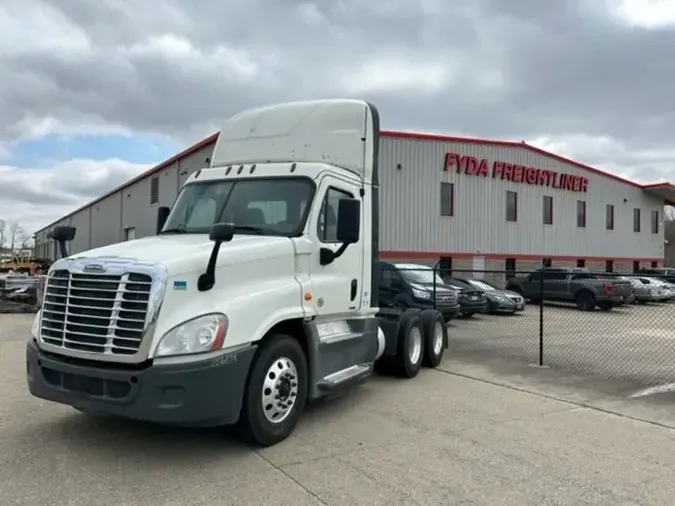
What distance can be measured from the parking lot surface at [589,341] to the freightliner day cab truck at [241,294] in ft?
16.0

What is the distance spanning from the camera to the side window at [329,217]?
6332 mm

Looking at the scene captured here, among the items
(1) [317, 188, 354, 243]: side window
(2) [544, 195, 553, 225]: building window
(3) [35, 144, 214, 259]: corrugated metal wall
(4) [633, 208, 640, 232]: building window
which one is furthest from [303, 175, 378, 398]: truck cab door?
(4) [633, 208, 640, 232]: building window

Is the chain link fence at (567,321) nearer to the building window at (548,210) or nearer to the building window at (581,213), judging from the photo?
the building window at (548,210)

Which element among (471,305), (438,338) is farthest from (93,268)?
(471,305)

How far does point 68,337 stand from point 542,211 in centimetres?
3276

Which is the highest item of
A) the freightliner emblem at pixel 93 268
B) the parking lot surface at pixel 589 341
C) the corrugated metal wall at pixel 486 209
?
the corrugated metal wall at pixel 486 209

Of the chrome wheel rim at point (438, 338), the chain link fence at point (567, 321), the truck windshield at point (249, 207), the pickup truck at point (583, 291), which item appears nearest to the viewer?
the truck windshield at point (249, 207)

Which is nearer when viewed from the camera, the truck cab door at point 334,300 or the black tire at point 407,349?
the truck cab door at point 334,300

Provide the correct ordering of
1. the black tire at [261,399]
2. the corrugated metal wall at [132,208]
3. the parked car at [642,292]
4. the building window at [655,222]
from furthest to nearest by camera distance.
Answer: the building window at [655,222] → the corrugated metal wall at [132,208] → the parked car at [642,292] → the black tire at [261,399]

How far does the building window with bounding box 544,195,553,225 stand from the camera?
115 feet

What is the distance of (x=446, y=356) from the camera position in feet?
37.0

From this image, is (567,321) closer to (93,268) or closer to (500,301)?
(500,301)

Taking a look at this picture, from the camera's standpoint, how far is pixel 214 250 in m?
4.94

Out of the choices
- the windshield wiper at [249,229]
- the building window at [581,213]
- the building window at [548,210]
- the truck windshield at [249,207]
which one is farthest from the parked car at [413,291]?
the building window at [581,213]
